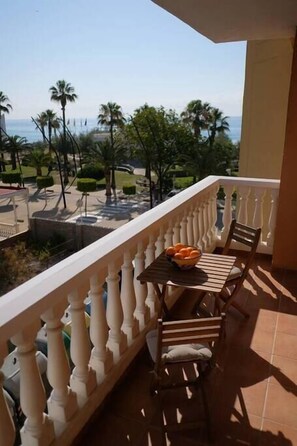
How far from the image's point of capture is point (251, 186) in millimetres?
3945

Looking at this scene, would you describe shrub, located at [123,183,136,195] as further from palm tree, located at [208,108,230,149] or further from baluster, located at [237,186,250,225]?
baluster, located at [237,186,250,225]

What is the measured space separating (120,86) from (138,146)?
27632 mm

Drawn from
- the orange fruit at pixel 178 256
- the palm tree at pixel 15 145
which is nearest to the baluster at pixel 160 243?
the orange fruit at pixel 178 256

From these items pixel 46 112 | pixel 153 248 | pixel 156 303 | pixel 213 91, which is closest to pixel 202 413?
pixel 156 303

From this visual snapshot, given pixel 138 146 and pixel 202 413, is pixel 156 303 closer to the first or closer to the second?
pixel 202 413

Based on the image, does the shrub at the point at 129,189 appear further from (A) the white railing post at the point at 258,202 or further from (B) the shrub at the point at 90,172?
(A) the white railing post at the point at 258,202

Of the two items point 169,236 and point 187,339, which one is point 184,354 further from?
point 169,236

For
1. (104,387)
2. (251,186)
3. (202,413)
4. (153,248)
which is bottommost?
(202,413)

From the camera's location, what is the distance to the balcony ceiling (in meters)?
2.55

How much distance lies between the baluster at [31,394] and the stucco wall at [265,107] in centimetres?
626

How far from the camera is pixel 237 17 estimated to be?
2.89 m

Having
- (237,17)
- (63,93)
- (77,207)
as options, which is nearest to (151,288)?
(237,17)

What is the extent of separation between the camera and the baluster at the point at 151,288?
239 cm

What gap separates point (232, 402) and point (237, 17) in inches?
117
